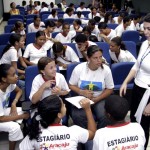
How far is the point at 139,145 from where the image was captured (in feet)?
5.09

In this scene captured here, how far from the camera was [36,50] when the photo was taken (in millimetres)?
4070

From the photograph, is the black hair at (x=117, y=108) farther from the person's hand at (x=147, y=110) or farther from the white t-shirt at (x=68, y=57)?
the white t-shirt at (x=68, y=57)

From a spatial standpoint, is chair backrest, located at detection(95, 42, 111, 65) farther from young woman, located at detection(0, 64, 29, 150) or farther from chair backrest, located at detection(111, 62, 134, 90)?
young woman, located at detection(0, 64, 29, 150)

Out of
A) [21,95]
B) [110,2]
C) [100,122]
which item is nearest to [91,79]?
[100,122]

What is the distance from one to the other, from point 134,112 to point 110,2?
13.3 m

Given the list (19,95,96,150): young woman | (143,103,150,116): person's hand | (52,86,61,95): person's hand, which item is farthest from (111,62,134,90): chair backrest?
(19,95,96,150): young woman

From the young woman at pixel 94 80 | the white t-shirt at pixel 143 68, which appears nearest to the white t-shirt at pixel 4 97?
the young woman at pixel 94 80

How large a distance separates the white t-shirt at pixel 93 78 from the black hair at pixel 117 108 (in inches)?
41.4

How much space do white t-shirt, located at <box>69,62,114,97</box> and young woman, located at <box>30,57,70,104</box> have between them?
23 cm

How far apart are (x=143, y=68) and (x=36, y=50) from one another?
2318 millimetres

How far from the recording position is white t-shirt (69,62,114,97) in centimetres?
270

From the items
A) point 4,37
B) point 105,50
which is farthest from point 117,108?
point 4,37

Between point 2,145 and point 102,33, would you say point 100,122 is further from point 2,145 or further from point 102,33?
point 102,33

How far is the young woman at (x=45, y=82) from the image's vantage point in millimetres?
2412
